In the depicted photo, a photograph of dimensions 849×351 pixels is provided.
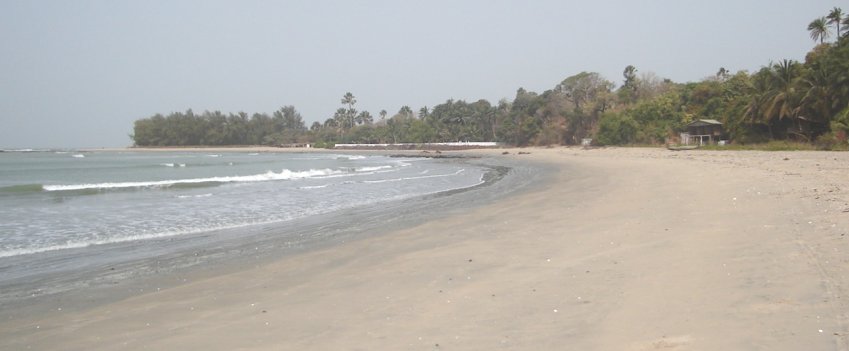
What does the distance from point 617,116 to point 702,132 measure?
14.4m

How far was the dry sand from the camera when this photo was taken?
4621mm

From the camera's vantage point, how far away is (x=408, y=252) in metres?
9.19

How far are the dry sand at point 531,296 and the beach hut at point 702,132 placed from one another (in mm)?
41341

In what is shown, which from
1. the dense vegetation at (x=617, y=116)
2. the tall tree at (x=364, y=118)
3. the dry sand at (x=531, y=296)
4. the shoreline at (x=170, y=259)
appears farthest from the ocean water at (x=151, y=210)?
the tall tree at (x=364, y=118)

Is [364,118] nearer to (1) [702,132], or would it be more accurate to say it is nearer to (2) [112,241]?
(1) [702,132]

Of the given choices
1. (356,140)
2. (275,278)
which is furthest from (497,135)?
(275,278)

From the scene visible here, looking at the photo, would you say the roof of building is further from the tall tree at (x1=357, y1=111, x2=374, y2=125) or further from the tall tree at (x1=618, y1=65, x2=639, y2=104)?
the tall tree at (x1=357, y1=111, x2=374, y2=125)

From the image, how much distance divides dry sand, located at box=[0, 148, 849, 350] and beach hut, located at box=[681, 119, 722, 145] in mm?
41341

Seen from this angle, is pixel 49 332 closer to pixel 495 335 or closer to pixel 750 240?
pixel 495 335

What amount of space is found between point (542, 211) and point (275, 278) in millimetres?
7651

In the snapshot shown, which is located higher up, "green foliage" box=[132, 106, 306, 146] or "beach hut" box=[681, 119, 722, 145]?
"green foliage" box=[132, 106, 306, 146]

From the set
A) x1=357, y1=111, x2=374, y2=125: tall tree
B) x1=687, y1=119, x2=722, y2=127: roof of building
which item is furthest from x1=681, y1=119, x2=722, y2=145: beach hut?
x1=357, y1=111, x2=374, y2=125: tall tree

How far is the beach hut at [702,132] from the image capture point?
47531 mm

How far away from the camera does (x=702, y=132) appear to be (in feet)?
163
